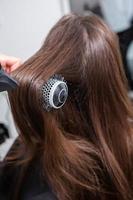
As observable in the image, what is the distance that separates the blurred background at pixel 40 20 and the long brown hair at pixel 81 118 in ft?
2.78

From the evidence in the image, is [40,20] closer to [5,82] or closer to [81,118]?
[81,118]

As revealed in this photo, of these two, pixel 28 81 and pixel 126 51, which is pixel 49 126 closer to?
pixel 28 81

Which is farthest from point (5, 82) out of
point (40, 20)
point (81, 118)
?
point (40, 20)

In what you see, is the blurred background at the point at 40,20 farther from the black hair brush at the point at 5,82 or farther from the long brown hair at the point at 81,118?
the black hair brush at the point at 5,82

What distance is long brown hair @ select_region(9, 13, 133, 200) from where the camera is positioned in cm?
90

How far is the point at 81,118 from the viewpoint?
95 cm

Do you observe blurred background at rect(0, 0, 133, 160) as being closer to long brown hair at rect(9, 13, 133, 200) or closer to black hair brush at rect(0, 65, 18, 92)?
long brown hair at rect(9, 13, 133, 200)

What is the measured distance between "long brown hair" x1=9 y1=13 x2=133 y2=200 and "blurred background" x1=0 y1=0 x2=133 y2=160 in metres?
0.85

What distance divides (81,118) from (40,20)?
1.16 meters

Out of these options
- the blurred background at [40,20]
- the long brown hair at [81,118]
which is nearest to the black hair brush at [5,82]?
the long brown hair at [81,118]

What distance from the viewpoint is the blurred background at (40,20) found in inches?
75.6

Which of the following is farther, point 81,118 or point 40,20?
point 40,20

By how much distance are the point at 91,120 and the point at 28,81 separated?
8.3 inches

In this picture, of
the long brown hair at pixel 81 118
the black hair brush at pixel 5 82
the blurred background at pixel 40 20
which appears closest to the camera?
the black hair brush at pixel 5 82
